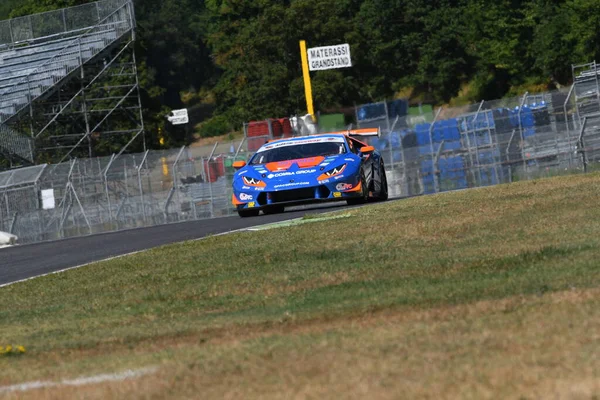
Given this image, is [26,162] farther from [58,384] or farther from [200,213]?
[58,384]

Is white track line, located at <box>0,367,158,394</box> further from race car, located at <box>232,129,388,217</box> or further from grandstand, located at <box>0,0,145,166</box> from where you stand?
grandstand, located at <box>0,0,145,166</box>

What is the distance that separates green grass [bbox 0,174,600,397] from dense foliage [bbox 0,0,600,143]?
49557 millimetres

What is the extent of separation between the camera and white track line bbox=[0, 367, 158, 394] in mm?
6258

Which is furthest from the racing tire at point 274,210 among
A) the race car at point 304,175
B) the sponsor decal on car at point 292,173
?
the sponsor decal on car at point 292,173

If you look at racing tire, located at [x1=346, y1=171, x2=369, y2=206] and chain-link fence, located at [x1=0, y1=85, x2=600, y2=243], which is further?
chain-link fence, located at [x1=0, y1=85, x2=600, y2=243]

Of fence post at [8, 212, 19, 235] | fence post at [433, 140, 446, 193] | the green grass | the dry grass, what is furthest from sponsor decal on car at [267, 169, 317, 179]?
the dry grass

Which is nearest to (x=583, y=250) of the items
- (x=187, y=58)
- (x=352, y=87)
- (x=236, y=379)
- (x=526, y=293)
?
(x=526, y=293)

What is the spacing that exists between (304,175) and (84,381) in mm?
14401

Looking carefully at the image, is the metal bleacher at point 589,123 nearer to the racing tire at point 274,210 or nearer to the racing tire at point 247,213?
the racing tire at point 274,210

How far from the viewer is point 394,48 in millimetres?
87750

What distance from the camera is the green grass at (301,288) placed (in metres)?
6.93

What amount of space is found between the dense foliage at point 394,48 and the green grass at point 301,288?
163 feet

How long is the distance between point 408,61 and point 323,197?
224 ft

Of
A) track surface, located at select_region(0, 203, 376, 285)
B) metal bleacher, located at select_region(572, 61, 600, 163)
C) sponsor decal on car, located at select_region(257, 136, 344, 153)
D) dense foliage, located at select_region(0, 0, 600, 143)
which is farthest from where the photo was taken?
dense foliage, located at select_region(0, 0, 600, 143)
